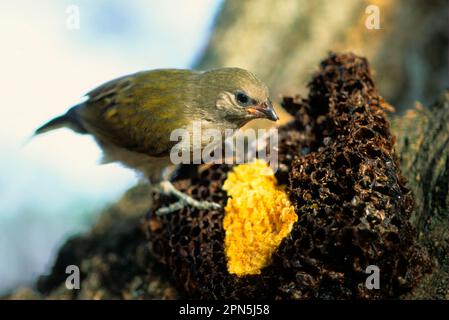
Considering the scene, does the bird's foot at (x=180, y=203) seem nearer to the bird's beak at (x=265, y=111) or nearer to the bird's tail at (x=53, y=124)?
the bird's beak at (x=265, y=111)

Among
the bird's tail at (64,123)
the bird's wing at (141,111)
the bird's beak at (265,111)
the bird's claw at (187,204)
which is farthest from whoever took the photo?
the bird's tail at (64,123)

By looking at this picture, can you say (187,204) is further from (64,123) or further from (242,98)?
(64,123)

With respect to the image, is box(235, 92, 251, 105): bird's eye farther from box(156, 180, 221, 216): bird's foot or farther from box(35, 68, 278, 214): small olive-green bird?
box(156, 180, 221, 216): bird's foot

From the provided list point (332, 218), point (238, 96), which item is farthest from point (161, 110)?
point (332, 218)

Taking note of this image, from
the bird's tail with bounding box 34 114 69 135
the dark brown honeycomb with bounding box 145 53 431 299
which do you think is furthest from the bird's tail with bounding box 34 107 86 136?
the dark brown honeycomb with bounding box 145 53 431 299

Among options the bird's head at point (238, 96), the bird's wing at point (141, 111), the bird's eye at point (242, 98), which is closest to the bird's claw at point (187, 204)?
the bird's wing at point (141, 111)
